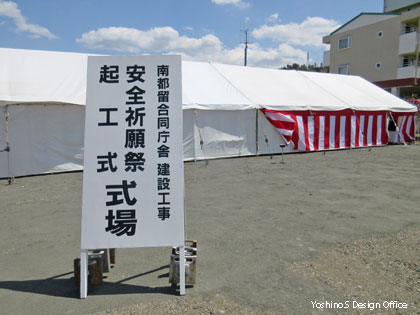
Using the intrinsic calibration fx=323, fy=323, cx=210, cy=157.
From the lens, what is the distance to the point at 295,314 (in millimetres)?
2389

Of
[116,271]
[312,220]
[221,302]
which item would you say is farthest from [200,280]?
[312,220]

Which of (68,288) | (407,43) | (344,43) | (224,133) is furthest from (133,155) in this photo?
(344,43)

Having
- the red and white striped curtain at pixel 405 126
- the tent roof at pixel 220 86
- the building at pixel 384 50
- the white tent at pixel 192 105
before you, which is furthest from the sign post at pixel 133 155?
the building at pixel 384 50

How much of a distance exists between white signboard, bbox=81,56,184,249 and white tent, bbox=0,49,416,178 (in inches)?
248

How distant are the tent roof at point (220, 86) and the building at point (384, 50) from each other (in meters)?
12.1

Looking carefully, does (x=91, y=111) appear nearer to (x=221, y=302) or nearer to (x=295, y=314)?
(x=221, y=302)

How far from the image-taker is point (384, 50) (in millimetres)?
27375

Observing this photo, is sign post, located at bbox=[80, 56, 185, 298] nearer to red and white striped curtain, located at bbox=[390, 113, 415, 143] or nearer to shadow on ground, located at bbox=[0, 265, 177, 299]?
shadow on ground, located at bbox=[0, 265, 177, 299]

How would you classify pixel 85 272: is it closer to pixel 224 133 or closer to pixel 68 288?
pixel 68 288

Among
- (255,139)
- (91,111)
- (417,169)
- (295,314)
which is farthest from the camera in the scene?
(255,139)

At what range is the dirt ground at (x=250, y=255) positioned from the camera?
2.55 metres

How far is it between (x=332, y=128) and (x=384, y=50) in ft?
61.9

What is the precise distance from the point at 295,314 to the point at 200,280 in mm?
897

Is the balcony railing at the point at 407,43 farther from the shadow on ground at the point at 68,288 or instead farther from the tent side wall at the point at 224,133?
the shadow on ground at the point at 68,288
